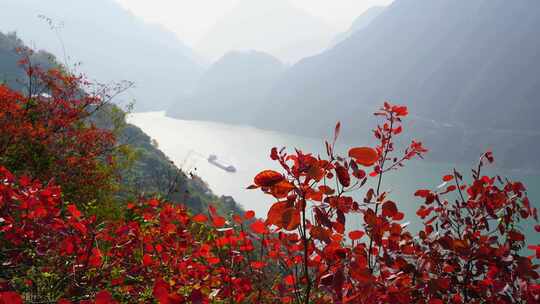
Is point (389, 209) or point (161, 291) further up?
point (389, 209)

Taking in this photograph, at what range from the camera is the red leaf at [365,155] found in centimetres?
85

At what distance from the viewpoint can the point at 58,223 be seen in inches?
60.9

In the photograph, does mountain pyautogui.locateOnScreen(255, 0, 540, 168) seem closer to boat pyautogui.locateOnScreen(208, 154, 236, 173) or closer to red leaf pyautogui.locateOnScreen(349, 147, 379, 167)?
boat pyautogui.locateOnScreen(208, 154, 236, 173)

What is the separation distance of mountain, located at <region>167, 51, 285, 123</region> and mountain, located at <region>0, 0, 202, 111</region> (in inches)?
520

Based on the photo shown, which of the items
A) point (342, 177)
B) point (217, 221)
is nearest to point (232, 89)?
point (217, 221)

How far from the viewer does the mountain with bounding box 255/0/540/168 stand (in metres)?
65.8

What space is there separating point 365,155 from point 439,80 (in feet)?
292

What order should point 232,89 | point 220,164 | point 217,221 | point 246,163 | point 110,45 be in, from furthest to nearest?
point 110,45, point 232,89, point 246,163, point 220,164, point 217,221

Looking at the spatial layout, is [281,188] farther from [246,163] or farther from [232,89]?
[232,89]

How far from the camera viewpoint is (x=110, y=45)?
152m

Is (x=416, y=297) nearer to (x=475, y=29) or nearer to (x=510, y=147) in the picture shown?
(x=510, y=147)

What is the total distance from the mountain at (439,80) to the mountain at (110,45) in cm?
4797

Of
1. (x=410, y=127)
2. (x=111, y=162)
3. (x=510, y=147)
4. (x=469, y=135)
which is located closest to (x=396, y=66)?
(x=410, y=127)

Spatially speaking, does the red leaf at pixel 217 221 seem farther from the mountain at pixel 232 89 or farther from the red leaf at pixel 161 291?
the mountain at pixel 232 89
